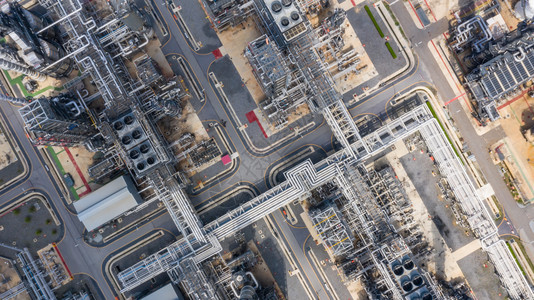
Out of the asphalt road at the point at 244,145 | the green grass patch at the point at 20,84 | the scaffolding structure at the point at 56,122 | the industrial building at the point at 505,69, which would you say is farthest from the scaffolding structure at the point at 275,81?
the green grass patch at the point at 20,84

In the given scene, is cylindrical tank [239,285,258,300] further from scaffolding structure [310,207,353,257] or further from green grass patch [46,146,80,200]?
green grass patch [46,146,80,200]

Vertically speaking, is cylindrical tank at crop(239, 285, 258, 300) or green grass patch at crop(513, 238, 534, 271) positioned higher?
cylindrical tank at crop(239, 285, 258, 300)

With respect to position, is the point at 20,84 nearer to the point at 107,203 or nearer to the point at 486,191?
the point at 107,203

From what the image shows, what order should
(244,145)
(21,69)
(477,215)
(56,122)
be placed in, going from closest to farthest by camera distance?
(56,122) < (477,215) < (21,69) < (244,145)

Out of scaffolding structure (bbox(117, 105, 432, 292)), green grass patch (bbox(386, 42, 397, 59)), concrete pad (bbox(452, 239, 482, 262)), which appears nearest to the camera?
scaffolding structure (bbox(117, 105, 432, 292))

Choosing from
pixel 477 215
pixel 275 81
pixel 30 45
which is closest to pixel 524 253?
pixel 477 215

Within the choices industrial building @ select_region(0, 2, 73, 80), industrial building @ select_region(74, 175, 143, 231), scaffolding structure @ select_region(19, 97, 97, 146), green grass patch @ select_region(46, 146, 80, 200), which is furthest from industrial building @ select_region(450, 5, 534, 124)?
green grass patch @ select_region(46, 146, 80, 200)

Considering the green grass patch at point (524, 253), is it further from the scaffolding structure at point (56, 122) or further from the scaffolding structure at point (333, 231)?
the scaffolding structure at point (56, 122)

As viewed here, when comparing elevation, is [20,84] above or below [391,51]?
above

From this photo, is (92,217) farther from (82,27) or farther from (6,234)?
(82,27)

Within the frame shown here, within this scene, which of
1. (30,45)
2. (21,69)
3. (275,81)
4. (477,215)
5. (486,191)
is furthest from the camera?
(486,191)

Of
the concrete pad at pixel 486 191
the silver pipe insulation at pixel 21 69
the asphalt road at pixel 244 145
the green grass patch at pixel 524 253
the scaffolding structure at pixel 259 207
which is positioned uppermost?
the silver pipe insulation at pixel 21 69

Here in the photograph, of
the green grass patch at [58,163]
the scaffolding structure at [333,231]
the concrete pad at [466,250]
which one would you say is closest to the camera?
the scaffolding structure at [333,231]
